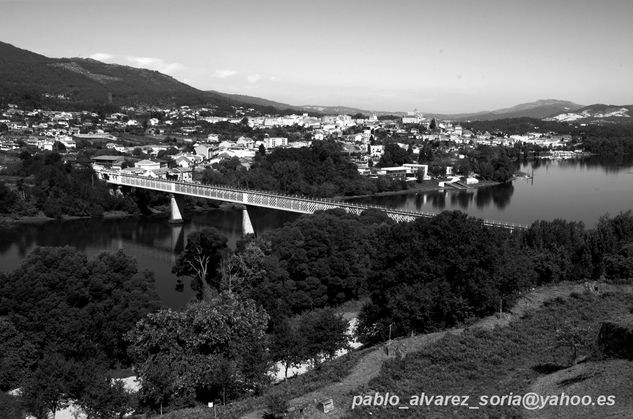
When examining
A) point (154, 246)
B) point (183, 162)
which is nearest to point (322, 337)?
point (154, 246)

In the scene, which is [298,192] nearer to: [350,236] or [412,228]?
[350,236]

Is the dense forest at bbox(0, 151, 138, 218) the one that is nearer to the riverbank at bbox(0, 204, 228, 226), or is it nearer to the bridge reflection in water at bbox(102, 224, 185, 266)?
the riverbank at bbox(0, 204, 228, 226)

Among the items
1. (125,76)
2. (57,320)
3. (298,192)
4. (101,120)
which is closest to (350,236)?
(57,320)

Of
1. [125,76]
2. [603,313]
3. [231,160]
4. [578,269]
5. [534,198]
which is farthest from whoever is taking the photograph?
[125,76]

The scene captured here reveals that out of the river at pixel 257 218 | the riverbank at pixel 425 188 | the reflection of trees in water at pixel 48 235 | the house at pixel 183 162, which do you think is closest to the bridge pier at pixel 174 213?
the river at pixel 257 218

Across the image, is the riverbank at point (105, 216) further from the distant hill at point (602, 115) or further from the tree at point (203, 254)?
the distant hill at point (602, 115)

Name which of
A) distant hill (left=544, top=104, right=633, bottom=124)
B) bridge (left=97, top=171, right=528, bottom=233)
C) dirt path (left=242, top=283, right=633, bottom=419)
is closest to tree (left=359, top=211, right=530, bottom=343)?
dirt path (left=242, top=283, right=633, bottom=419)
